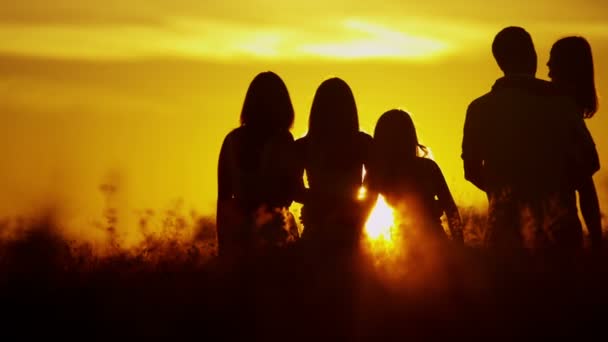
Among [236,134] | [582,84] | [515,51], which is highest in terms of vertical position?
[515,51]

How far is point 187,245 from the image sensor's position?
9.23 m

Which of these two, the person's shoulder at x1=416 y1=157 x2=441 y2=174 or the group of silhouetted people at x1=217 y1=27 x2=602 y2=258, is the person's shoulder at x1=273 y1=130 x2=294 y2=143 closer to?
the group of silhouetted people at x1=217 y1=27 x2=602 y2=258

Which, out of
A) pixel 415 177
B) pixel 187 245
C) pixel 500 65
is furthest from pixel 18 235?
pixel 500 65

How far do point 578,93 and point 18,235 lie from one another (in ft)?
14.1

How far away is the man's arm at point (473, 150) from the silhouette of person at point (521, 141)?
0.03 ft

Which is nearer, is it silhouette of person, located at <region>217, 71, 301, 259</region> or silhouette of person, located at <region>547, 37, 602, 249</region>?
silhouette of person, located at <region>547, 37, 602, 249</region>

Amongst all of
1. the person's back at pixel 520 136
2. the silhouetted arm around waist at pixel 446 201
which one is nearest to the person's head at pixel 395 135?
the silhouetted arm around waist at pixel 446 201

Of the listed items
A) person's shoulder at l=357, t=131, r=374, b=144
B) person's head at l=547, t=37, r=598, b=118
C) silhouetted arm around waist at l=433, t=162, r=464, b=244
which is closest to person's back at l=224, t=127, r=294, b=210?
person's shoulder at l=357, t=131, r=374, b=144

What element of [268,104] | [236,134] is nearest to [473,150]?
[268,104]

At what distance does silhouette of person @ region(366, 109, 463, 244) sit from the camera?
32.1 feet

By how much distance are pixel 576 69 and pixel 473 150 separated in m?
0.95

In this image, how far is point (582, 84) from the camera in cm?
962

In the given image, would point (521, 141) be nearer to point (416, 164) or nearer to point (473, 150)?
point (473, 150)

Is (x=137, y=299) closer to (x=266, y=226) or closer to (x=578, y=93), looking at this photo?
Answer: (x=266, y=226)
